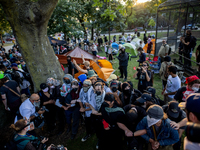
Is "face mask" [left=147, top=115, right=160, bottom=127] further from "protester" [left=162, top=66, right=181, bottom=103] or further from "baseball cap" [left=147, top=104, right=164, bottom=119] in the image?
"protester" [left=162, top=66, right=181, bottom=103]

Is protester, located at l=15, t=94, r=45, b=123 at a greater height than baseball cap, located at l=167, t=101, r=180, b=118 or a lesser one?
lesser

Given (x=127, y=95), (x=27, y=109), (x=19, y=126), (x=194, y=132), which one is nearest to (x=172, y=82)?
(x=127, y=95)

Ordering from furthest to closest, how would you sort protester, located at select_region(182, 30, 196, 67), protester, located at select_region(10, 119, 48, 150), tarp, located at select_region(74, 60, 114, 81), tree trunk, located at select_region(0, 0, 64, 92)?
tarp, located at select_region(74, 60, 114, 81)
protester, located at select_region(182, 30, 196, 67)
tree trunk, located at select_region(0, 0, 64, 92)
protester, located at select_region(10, 119, 48, 150)

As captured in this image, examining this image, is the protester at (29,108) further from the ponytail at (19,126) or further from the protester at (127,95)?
the protester at (127,95)

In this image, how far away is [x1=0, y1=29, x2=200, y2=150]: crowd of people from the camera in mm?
2184

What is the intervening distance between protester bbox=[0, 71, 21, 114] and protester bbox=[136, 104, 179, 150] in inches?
157

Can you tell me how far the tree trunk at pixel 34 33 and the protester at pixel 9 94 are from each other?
681mm

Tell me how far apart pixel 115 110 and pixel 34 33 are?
140 inches

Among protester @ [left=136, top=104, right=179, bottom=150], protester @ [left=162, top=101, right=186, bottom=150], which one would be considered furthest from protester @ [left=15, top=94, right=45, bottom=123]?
protester @ [left=162, top=101, right=186, bottom=150]

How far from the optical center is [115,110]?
8.32 feet

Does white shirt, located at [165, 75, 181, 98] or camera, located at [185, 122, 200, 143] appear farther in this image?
white shirt, located at [165, 75, 181, 98]

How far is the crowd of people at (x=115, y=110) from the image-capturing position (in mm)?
2184

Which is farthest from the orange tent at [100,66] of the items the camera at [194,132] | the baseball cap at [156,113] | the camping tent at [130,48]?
the camera at [194,132]

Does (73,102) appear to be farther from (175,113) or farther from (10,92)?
(175,113)
